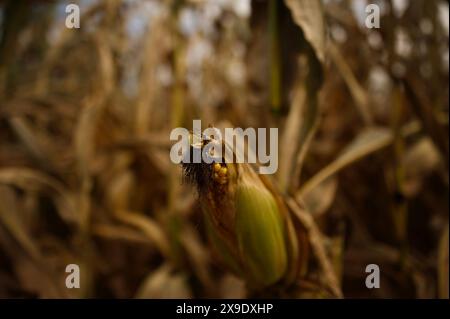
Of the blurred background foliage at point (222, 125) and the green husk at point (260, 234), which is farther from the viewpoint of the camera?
the blurred background foliage at point (222, 125)

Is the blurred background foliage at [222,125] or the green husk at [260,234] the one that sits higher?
the blurred background foliage at [222,125]

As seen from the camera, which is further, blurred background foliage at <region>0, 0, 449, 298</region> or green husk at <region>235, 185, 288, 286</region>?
blurred background foliage at <region>0, 0, 449, 298</region>

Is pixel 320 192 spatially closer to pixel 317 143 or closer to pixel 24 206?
pixel 317 143

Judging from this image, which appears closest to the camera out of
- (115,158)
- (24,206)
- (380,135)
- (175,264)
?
(380,135)

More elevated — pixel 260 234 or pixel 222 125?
pixel 222 125

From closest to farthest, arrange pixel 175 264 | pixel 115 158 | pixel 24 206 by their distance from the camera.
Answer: pixel 175 264 < pixel 24 206 < pixel 115 158

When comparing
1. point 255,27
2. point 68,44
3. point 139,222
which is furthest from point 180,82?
point 68,44

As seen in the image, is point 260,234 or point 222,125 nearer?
point 260,234

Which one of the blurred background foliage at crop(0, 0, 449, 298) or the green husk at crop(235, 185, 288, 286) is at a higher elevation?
the blurred background foliage at crop(0, 0, 449, 298)
